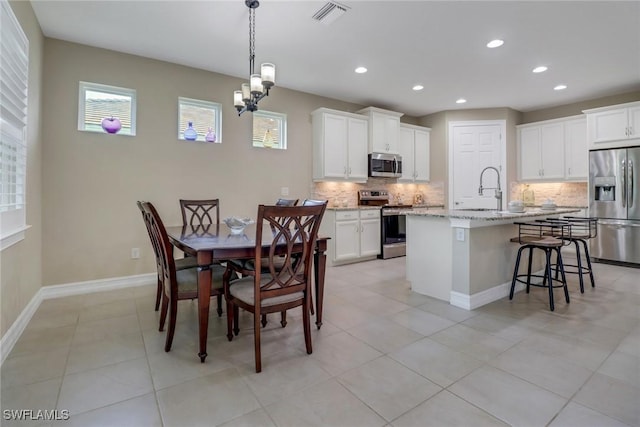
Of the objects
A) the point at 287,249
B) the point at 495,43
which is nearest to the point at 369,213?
the point at 495,43

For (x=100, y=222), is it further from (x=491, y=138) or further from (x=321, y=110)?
(x=491, y=138)

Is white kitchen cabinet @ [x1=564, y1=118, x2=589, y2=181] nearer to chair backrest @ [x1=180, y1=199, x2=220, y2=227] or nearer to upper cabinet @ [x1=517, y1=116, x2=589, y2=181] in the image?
upper cabinet @ [x1=517, y1=116, x2=589, y2=181]

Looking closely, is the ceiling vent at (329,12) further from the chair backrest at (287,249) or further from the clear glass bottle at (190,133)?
the clear glass bottle at (190,133)

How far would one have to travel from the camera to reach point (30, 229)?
2.85 m

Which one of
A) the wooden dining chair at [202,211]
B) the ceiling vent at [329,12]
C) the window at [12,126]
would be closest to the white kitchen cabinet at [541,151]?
the ceiling vent at [329,12]

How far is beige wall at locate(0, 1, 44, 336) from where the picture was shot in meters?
2.23

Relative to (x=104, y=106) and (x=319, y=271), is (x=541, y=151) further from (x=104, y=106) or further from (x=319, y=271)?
(x=104, y=106)

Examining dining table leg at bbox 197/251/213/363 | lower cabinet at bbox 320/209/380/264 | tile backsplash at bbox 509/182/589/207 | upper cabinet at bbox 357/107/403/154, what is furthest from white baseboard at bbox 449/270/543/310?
tile backsplash at bbox 509/182/589/207

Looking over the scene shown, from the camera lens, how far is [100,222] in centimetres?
359

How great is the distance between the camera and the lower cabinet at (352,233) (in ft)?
15.9

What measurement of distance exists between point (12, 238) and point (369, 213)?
13.9ft

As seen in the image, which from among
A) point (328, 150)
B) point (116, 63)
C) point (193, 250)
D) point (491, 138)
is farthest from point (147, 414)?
point (491, 138)

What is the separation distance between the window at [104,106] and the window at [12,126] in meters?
0.90

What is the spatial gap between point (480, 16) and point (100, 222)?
178 inches
